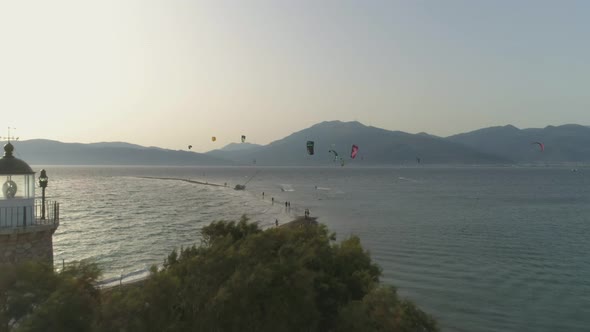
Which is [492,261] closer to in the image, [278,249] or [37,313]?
[278,249]

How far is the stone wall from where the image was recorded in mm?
13906

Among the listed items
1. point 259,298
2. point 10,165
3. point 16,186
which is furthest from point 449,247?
point 10,165

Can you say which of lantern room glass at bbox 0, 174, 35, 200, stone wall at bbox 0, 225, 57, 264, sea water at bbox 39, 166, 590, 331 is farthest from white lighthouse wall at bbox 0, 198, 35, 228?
sea water at bbox 39, 166, 590, 331

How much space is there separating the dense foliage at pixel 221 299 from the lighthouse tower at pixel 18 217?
5.13m

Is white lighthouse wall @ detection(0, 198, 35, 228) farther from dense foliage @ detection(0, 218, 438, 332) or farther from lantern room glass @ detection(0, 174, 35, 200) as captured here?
dense foliage @ detection(0, 218, 438, 332)

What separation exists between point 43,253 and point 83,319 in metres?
7.83

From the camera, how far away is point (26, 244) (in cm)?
1447

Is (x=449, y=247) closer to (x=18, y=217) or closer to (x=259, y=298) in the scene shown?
(x=259, y=298)

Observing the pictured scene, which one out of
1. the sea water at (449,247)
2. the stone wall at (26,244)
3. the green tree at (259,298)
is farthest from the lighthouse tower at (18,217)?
the sea water at (449,247)

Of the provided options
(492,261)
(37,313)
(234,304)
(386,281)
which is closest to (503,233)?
(492,261)

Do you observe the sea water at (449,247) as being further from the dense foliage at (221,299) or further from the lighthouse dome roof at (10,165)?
the lighthouse dome roof at (10,165)

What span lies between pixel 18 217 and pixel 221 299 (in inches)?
371

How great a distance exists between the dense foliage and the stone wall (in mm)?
5044

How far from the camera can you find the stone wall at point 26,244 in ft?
45.6
